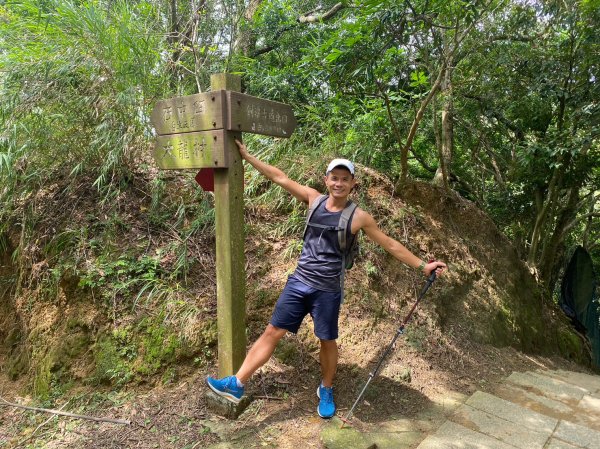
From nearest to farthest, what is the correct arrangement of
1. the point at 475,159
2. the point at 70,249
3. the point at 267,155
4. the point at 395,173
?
the point at 70,249
the point at 267,155
the point at 395,173
the point at 475,159

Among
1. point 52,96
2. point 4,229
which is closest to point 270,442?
point 4,229

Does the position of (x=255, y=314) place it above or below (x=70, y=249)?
below

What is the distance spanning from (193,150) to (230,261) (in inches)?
32.1

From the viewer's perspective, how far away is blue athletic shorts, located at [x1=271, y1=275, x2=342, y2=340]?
2.70 metres

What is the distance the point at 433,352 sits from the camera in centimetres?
375

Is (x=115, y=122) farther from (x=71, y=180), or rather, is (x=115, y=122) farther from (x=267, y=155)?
(x=267, y=155)

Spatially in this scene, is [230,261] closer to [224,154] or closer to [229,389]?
[224,154]

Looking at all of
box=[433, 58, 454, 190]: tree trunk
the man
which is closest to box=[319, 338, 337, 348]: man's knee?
the man

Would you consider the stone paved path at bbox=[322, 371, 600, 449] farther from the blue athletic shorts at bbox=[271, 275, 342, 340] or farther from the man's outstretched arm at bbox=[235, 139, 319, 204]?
the man's outstretched arm at bbox=[235, 139, 319, 204]

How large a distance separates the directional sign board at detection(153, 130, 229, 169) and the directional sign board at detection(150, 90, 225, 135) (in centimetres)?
5

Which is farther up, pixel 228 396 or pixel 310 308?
pixel 310 308

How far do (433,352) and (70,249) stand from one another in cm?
359

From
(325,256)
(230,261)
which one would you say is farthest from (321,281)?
(230,261)

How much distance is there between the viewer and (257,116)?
2779mm
